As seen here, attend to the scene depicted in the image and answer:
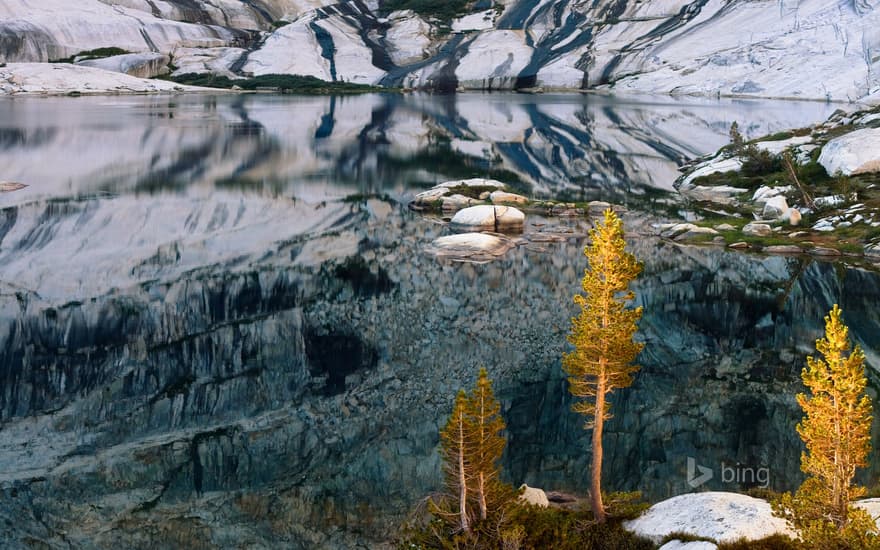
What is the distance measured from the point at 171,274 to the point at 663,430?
19.0 m

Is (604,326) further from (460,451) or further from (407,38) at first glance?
(407,38)

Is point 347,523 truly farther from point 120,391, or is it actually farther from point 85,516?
point 120,391

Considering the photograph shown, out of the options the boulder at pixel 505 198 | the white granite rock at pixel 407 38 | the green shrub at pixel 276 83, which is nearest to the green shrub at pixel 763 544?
the boulder at pixel 505 198

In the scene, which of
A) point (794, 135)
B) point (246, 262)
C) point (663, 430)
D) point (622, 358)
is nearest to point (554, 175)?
point (794, 135)

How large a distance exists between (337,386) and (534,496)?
743 centimetres

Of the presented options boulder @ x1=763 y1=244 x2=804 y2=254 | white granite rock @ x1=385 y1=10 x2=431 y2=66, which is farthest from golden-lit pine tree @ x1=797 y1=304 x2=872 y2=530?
white granite rock @ x1=385 y1=10 x2=431 y2=66

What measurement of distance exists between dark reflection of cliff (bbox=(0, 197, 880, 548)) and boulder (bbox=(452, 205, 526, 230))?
6.31 metres

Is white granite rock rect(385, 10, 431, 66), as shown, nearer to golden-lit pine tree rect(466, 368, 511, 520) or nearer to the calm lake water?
the calm lake water

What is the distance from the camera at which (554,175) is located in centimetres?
5447

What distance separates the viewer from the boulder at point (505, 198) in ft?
144

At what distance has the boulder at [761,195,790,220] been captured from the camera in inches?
1547

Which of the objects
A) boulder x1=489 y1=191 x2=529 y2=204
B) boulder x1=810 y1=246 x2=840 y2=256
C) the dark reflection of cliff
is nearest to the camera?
the dark reflection of cliff

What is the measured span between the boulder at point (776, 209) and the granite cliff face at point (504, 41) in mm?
82017

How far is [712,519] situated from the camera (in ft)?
42.3
